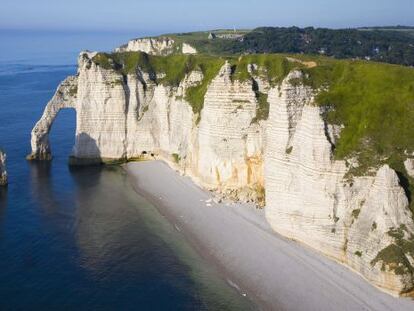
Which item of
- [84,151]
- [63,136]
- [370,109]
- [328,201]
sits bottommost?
[328,201]

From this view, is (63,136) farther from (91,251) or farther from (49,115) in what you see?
(91,251)

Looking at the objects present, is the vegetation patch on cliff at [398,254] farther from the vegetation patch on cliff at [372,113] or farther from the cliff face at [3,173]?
the cliff face at [3,173]

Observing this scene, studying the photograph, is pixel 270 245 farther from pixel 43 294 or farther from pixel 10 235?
pixel 10 235

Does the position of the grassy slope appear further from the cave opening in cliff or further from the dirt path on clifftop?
the cave opening in cliff

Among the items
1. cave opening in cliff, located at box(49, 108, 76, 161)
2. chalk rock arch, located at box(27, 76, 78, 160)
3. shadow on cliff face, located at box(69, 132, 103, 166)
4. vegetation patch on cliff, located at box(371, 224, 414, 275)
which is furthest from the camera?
cave opening in cliff, located at box(49, 108, 76, 161)

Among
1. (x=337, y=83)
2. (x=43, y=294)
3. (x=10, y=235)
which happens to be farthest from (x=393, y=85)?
(x=10, y=235)

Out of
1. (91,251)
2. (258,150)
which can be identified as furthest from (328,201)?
(91,251)

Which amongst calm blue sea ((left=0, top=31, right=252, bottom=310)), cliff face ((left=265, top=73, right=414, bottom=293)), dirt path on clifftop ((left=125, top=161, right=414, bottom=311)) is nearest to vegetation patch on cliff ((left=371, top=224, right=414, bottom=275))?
cliff face ((left=265, top=73, right=414, bottom=293))
